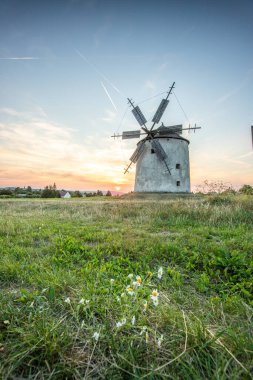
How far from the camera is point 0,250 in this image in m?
4.15

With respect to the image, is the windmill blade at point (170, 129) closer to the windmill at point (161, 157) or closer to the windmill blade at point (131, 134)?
the windmill at point (161, 157)

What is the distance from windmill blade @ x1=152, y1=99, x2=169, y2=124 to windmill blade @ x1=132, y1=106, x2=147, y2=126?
4.13ft

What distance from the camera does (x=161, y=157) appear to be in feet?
86.8

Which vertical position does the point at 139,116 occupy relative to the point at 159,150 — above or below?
above

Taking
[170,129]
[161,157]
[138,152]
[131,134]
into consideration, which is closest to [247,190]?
[161,157]

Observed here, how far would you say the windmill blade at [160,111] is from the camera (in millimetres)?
27328

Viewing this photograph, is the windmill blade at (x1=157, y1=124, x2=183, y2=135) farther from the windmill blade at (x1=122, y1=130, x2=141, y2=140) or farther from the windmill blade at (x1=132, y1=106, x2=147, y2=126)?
the windmill blade at (x1=122, y1=130, x2=141, y2=140)

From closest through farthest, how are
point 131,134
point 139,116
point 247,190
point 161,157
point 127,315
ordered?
point 127,315 < point 247,190 < point 161,157 < point 139,116 < point 131,134

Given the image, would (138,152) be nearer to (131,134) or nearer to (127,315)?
(131,134)

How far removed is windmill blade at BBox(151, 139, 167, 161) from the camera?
26445mm

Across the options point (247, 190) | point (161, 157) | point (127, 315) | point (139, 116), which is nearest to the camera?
point (127, 315)

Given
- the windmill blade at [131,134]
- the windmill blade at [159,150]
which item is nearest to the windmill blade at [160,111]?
the windmill blade at [131,134]

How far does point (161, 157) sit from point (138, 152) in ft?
11.5

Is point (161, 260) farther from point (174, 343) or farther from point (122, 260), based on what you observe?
point (174, 343)
